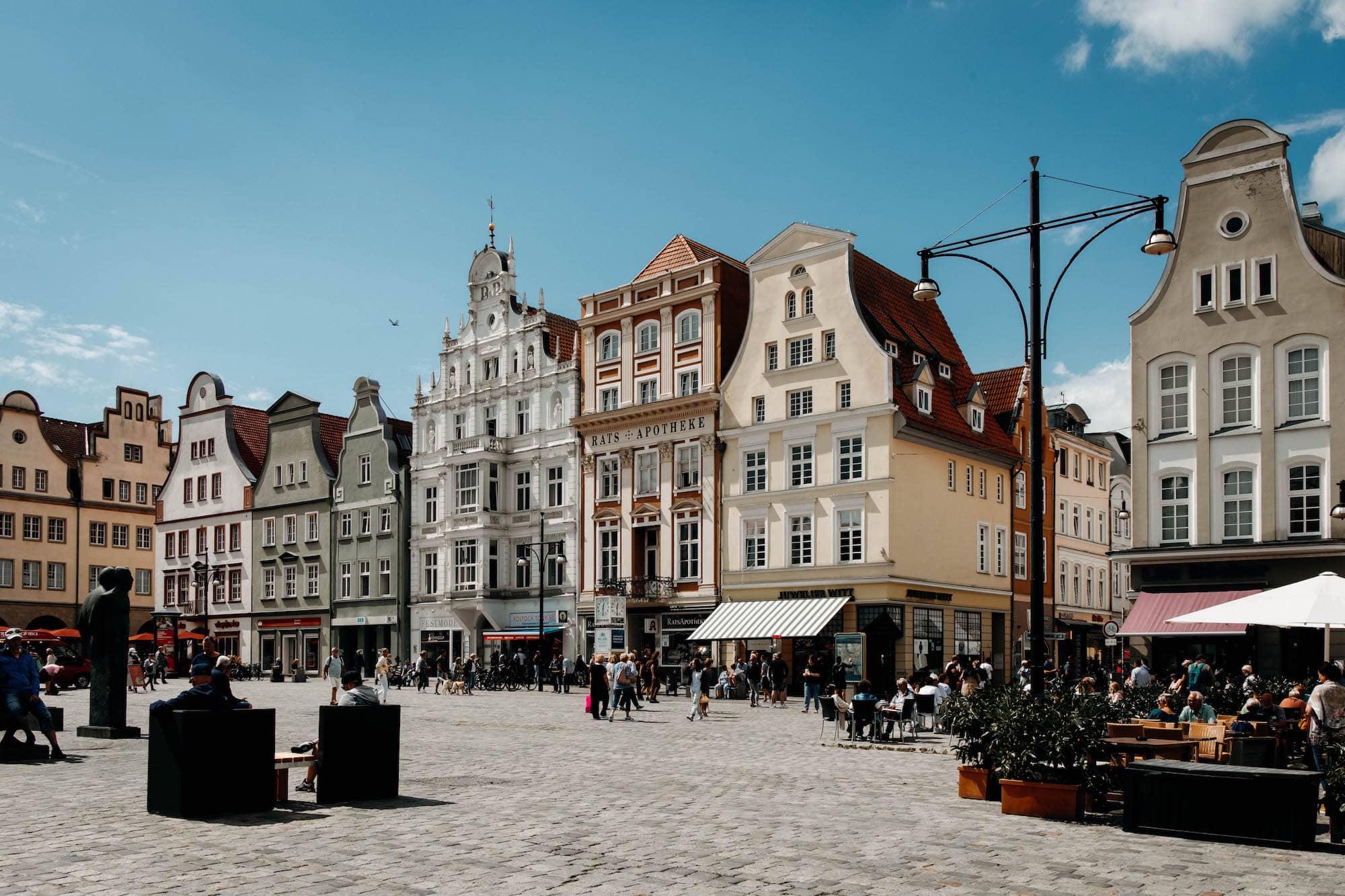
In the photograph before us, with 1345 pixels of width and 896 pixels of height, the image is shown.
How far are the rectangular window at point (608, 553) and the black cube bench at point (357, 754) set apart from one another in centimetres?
3866

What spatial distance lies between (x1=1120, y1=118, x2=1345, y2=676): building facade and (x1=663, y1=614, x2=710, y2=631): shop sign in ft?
57.4

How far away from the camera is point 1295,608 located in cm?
1834

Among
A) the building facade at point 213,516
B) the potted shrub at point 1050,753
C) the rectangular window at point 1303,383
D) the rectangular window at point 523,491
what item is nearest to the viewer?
the potted shrub at point 1050,753

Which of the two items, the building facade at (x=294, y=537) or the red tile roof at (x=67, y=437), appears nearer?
the building facade at (x=294, y=537)

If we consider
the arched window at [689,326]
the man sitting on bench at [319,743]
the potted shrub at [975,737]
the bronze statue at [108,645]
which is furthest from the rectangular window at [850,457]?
the man sitting on bench at [319,743]

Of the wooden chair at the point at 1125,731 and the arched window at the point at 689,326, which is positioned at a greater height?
the arched window at the point at 689,326

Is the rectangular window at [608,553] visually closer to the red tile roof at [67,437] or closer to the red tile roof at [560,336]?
the red tile roof at [560,336]

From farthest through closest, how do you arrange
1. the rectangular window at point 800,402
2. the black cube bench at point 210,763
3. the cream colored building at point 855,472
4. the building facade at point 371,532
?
1. the building facade at point 371,532
2. the rectangular window at point 800,402
3. the cream colored building at point 855,472
4. the black cube bench at point 210,763

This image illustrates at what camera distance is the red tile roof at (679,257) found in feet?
174

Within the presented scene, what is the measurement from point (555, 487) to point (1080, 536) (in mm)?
25263

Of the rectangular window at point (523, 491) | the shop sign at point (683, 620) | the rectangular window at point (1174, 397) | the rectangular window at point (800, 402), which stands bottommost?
the shop sign at point (683, 620)

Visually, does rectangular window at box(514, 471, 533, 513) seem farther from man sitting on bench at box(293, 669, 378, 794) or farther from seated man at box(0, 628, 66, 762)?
man sitting on bench at box(293, 669, 378, 794)

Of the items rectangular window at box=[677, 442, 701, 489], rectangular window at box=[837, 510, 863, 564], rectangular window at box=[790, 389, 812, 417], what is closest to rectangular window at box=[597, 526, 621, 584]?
rectangular window at box=[677, 442, 701, 489]

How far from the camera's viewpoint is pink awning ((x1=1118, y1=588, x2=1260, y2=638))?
34.8m
